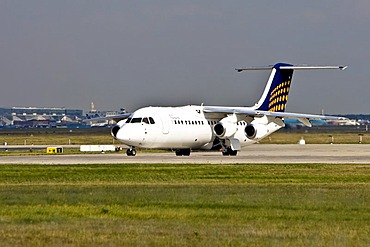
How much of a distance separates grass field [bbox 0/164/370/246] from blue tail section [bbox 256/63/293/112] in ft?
86.2

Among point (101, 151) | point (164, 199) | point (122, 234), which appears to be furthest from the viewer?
point (101, 151)

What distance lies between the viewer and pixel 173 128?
55062 mm

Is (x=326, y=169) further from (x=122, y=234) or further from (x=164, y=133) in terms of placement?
(x=122, y=234)

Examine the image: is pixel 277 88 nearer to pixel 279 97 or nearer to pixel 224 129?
pixel 279 97

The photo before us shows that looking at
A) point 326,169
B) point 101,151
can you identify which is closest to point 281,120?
point 101,151

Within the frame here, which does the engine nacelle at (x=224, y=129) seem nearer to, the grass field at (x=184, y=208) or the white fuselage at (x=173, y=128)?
the white fuselage at (x=173, y=128)

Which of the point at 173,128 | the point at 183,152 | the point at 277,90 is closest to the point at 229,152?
the point at 183,152

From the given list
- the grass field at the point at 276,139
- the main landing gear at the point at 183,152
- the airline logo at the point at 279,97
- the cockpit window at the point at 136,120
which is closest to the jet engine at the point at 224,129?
the main landing gear at the point at 183,152

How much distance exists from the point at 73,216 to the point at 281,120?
135 feet

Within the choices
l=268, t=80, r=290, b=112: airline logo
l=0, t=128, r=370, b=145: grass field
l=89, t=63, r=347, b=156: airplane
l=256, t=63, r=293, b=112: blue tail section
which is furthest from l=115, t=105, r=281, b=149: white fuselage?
l=0, t=128, r=370, b=145: grass field

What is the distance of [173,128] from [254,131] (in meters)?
6.14

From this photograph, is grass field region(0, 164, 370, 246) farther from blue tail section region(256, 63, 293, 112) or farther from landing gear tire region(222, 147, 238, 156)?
blue tail section region(256, 63, 293, 112)

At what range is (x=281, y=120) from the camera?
60.5 meters

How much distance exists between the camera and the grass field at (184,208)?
54.7 ft
